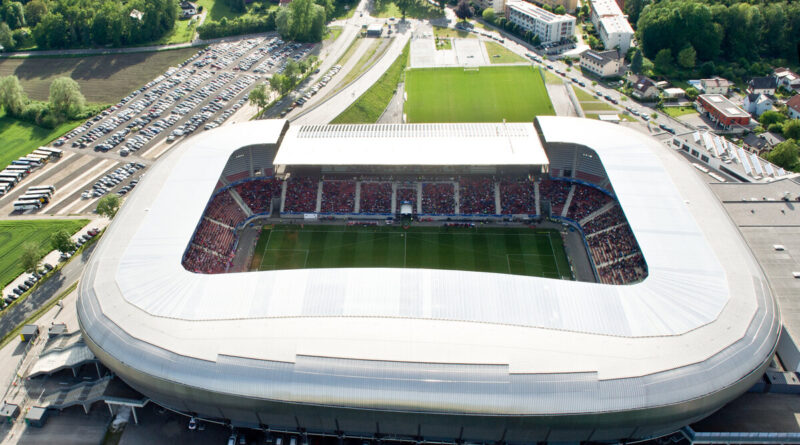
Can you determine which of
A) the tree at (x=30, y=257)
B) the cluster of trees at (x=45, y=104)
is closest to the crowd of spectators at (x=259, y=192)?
the tree at (x=30, y=257)

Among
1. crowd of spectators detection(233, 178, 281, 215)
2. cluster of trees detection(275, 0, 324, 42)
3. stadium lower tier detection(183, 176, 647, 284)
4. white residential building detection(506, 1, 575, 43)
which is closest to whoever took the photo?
stadium lower tier detection(183, 176, 647, 284)

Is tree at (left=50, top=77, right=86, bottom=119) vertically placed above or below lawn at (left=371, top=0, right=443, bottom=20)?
below

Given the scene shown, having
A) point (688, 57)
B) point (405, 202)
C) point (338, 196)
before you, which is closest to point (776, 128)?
point (688, 57)

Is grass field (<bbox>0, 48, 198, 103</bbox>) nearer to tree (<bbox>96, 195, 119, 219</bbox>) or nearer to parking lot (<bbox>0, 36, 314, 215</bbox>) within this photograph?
parking lot (<bbox>0, 36, 314, 215</bbox>)

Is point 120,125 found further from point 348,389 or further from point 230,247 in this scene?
point 348,389

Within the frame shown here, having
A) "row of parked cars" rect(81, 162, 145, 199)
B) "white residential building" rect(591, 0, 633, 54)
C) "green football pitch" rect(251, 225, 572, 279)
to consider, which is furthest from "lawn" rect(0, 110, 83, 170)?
"white residential building" rect(591, 0, 633, 54)

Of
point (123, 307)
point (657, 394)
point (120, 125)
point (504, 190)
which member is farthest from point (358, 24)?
point (657, 394)

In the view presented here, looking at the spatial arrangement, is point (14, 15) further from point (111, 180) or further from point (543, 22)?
point (543, 22)

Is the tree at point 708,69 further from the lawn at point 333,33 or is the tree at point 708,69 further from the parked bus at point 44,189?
the parked bus at point 44,189
